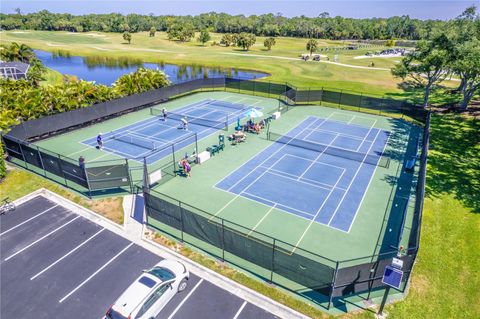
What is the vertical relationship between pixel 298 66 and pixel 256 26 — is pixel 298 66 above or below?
below

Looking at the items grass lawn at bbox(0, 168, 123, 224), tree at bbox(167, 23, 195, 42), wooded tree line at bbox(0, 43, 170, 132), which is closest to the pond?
wooded tree line at bbox(0, 43, 170, 132)

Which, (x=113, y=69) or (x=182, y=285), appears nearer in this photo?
(x=182, y=285)

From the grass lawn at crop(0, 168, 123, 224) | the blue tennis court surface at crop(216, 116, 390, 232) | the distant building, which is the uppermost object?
the distant building

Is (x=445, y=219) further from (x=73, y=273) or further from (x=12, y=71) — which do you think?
(x=12, y=71)

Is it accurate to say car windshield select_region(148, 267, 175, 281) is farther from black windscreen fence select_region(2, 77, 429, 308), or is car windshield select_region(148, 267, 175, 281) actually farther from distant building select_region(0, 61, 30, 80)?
distant building select_region(0, 61, 30, 80)

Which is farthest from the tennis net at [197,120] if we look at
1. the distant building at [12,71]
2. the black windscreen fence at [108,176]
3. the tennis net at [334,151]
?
the distant building at [12,71]

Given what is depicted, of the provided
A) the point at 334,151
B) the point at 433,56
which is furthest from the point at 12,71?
the point at 433,56

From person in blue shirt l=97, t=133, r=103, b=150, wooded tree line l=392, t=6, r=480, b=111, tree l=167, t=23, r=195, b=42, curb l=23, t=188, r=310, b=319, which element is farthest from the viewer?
tree l=167, t=23, r=195, b=42
